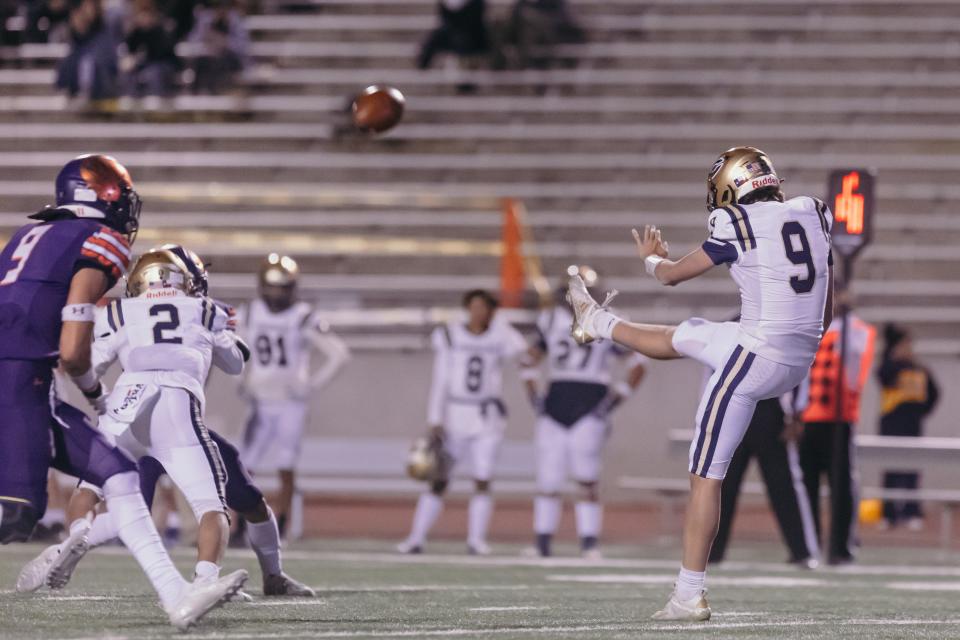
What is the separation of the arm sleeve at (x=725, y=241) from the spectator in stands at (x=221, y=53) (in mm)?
12933

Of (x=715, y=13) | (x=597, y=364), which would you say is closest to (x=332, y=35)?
(x=715, y=13)

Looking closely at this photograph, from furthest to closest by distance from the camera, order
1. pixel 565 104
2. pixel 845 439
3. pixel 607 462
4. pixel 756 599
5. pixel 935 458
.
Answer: pixel 565 104, pixel 607 462, pixel 935 458, pixel 845 439, pixel 756 599

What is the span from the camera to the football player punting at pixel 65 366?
18.3 ft

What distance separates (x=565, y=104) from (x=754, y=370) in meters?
12.1

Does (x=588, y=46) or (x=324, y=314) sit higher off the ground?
(x=588, y=46)

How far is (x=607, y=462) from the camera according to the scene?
586 inches

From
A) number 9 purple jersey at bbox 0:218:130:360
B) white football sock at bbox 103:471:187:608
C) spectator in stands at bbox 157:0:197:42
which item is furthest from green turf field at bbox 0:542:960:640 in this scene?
spectator in stands at bbox 157:0:197:42

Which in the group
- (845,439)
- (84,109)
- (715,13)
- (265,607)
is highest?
(715,13)

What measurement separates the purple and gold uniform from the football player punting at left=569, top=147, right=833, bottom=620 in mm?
1914

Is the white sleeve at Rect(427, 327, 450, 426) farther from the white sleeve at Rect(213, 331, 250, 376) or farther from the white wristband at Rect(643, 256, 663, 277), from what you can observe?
the white wristband at Rect(643, 256, 663, 277)

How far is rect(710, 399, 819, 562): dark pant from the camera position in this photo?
10.1 metres

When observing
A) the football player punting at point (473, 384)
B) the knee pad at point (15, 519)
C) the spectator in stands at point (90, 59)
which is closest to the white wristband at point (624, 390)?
the football player punting at point (473, 384)

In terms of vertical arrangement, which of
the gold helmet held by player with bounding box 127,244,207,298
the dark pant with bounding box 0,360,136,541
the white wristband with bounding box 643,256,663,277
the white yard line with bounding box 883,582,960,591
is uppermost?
the white wristband with bounding box 643,256,663,277

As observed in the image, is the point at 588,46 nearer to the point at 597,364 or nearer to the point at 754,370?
the point at 597,364
